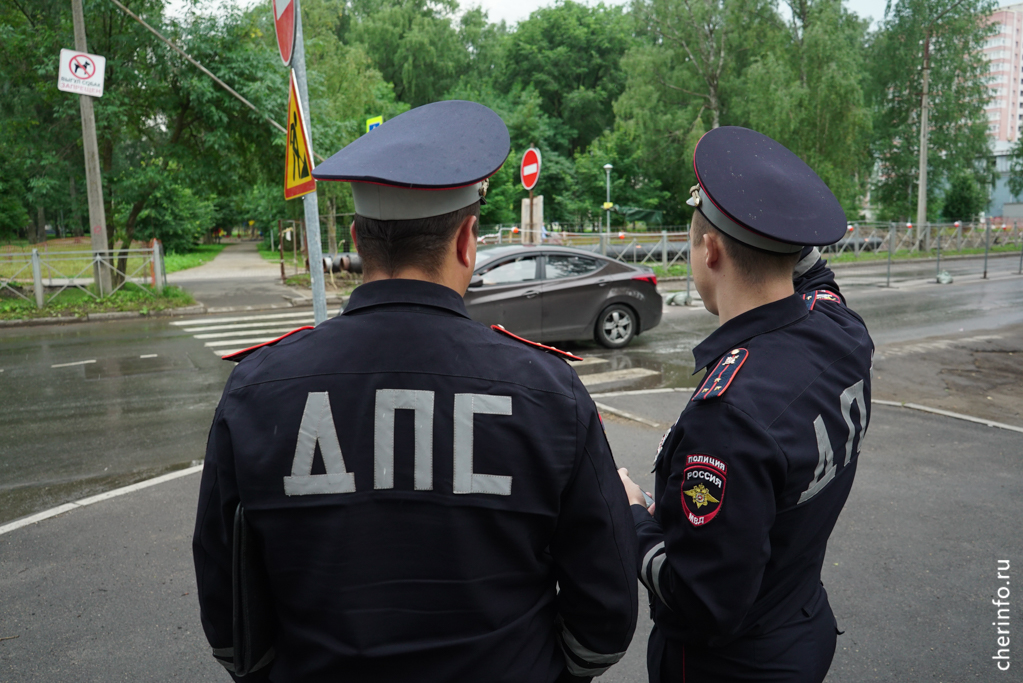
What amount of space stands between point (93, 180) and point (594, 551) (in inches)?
704

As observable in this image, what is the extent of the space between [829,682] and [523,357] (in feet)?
8.11

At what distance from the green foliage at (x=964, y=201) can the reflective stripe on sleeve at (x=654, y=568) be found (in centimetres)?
5390

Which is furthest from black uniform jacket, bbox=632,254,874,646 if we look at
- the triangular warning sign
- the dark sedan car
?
the dark sedan car

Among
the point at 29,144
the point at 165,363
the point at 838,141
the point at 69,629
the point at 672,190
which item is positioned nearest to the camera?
the point at 69,629

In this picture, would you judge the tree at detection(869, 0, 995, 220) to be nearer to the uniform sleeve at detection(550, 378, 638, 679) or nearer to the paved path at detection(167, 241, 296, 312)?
the paved path at detection(167, 241, 296, 312)

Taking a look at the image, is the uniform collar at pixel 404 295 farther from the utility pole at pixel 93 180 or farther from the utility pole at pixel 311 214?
the utility pole at pixel 93 180

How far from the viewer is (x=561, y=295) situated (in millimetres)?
10797

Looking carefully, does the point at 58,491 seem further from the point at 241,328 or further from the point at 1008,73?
the point at 1008,73

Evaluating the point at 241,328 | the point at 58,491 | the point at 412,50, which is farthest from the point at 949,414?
the point at 412,50

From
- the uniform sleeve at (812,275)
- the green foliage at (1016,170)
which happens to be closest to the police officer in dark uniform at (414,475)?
the uniform sleeve at (812,275)

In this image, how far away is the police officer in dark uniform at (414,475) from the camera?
1.43 metres

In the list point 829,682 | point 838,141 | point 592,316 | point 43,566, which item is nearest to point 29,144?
point 592,316

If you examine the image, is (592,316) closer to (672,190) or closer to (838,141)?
(838,141)

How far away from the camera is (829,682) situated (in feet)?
10.2
